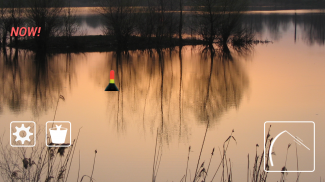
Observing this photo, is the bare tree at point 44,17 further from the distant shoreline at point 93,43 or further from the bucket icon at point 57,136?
the bucket icon at point 57,136

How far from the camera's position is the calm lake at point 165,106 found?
4.86m

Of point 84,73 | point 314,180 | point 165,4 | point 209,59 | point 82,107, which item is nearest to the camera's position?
point 314,180

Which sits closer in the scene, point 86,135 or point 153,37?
point 86,135

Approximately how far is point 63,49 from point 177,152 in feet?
55.2

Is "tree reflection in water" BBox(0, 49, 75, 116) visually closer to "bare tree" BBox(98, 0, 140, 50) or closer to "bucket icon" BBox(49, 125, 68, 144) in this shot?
"bucket icon" BBox(49, 125, 68, 144)

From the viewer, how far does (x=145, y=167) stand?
4.63m

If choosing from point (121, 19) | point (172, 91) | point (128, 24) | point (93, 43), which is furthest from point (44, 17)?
point (172, 91)

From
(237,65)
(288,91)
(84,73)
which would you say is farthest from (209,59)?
(288,91)

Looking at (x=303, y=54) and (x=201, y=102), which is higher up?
(x=303, y=54)

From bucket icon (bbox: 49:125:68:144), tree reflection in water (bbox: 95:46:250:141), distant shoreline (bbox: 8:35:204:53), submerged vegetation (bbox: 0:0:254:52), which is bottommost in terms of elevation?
bucket icon (bbox: 49:125:68:144)

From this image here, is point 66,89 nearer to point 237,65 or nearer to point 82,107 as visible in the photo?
point 82,107

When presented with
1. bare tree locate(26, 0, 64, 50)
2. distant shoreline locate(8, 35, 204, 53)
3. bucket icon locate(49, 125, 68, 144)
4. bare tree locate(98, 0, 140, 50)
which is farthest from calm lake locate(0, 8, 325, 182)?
bare tree locate(98, 0, 140, 50)

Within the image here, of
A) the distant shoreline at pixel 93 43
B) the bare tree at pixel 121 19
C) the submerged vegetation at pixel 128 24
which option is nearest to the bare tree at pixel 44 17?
the submerged vegetation at pixel 128 24

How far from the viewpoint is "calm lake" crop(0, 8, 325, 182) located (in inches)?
191
